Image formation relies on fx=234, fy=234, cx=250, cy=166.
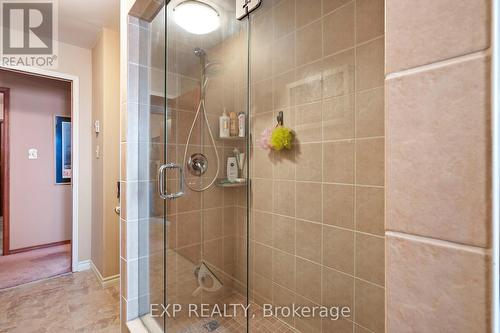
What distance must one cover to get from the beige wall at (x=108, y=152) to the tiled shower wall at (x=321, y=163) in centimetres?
142

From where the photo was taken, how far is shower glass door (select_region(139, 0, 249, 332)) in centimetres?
130

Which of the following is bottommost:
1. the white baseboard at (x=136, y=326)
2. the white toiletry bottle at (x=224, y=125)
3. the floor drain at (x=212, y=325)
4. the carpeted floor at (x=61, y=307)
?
the carpeted floor at (x=61, y=307)

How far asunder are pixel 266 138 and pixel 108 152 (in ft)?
5.18

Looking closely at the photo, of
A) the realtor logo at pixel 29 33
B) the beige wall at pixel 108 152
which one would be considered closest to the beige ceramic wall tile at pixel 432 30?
the beige wall at pixel 108 152

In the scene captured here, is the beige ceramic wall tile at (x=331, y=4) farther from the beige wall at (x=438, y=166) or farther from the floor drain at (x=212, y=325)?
the floor drain at (x=212, y=325)

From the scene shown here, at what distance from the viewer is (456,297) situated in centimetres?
26

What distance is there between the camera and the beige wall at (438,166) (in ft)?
0.80

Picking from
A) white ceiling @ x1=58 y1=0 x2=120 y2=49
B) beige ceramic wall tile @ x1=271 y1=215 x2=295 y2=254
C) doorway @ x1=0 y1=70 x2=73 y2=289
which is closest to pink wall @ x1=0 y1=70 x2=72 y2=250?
doorway @ x1=0 y1=70 x2=73 y2=289

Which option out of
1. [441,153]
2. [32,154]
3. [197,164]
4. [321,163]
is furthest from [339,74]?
[32,154]

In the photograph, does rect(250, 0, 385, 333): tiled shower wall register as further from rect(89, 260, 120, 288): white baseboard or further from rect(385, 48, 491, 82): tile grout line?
rect(89, 260, 120, 288): white baseboard

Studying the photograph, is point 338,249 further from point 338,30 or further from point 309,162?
point 338,30

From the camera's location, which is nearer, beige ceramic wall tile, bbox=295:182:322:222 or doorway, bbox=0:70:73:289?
beige ceramic wall tile, bbox=295:182:322:222

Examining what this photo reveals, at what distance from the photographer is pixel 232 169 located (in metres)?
1.37

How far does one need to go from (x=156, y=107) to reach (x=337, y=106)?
1.02 metres
